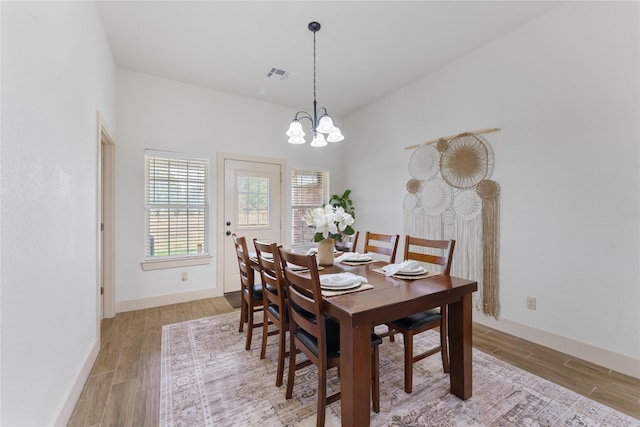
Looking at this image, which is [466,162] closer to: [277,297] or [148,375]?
[277,297]

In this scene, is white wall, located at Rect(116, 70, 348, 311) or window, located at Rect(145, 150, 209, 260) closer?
white wall, located at Rect(116, 70, 348, 311)

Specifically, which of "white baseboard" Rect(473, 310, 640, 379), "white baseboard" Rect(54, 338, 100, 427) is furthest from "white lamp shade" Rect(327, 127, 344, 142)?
"white baseboard" Rect(54, 338, 100, 427)

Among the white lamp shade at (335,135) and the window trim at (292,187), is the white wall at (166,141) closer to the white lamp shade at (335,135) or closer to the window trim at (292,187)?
the window trim at (292,187)

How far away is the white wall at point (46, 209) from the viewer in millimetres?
1087

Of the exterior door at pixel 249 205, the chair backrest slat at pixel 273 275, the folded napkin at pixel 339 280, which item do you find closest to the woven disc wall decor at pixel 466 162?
the folded napkin at pixel 339 280

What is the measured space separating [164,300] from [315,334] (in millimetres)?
2924

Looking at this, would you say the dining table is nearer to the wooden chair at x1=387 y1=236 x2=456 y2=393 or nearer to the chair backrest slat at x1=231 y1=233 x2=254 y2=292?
the wooden chair at x1=387 y1=236 x2=456 y2=393

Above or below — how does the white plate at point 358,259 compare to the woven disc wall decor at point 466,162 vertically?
below

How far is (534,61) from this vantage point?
2559mm

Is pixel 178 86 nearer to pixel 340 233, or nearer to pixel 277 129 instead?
pixel 277 129

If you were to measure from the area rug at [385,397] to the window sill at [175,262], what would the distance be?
144 centimetres

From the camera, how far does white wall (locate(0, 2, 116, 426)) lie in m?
1.09

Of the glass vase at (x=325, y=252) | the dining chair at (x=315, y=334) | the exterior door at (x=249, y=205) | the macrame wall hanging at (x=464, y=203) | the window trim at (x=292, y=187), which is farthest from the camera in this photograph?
the window trim at (x=292, y=187)

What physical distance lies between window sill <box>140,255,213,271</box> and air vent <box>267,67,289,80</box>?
258cm
